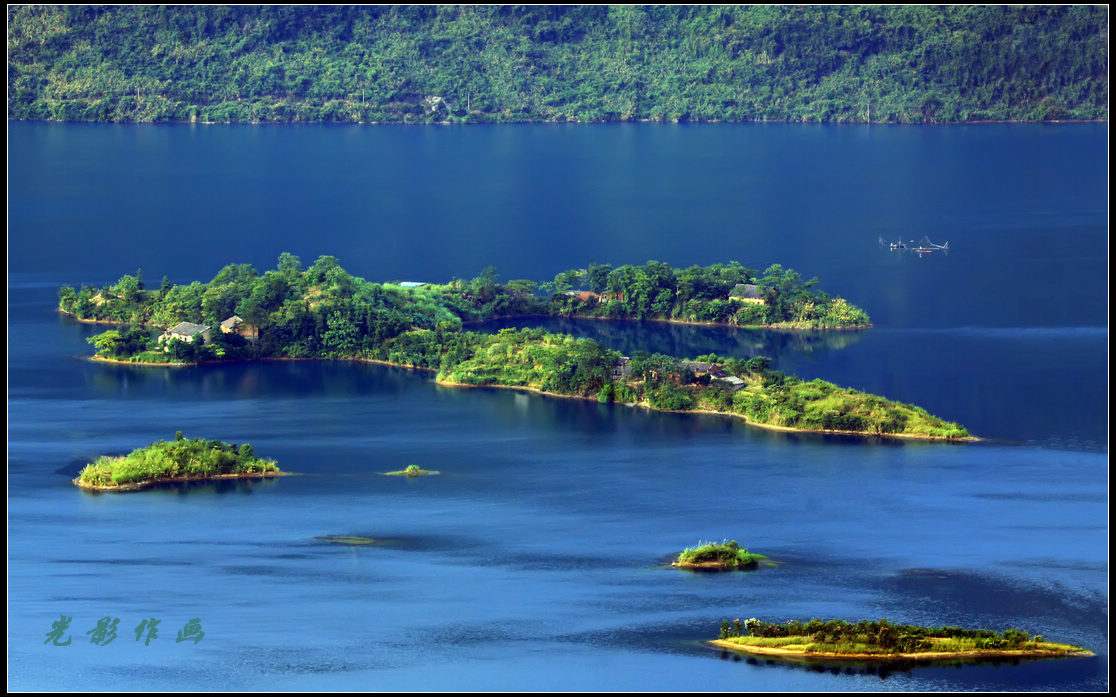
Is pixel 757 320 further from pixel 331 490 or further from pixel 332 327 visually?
pixel 331 490

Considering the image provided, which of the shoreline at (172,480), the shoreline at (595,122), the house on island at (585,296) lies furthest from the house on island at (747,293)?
the shoreline at (595,122)

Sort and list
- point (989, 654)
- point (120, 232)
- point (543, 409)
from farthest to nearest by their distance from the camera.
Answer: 1. point (120, 232)
2. point (543, 409)
3. point (989, 654)

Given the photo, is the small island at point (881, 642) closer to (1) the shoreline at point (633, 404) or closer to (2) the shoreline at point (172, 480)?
(2) the shoreline at point (172, 480)

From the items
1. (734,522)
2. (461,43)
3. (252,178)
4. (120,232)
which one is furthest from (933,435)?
(461,43)

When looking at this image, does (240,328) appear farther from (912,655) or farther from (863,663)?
(912,655)

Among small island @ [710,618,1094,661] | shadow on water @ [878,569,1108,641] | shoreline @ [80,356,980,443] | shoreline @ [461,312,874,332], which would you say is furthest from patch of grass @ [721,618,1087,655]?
shoreline @ [461,312,874,332]

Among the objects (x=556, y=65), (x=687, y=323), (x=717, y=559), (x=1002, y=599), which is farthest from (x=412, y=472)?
(x=556, y=65)

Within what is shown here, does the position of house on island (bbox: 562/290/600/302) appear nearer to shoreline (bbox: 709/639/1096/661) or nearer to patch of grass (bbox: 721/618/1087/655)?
patch of grass (bbox: 721/618/1087/655)
